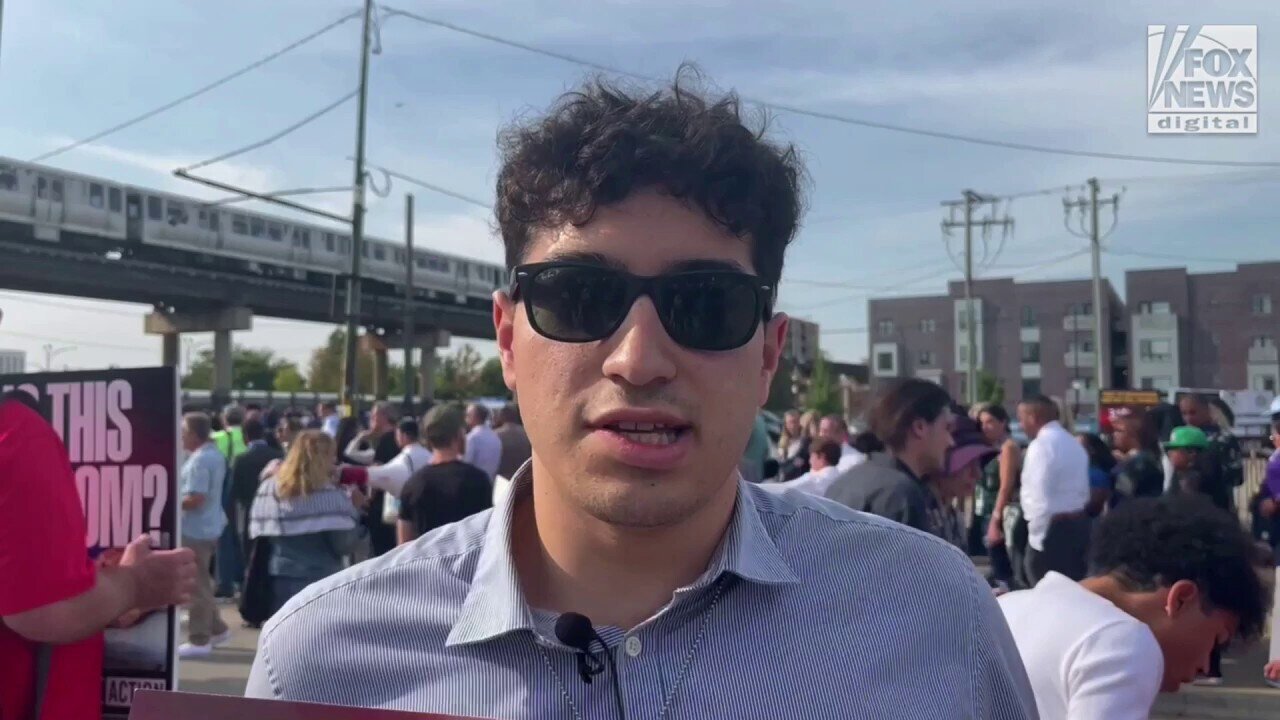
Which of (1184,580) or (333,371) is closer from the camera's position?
(1184,580)

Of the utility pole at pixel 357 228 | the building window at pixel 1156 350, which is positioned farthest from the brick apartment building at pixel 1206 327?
the utility pole at pixel 357 228

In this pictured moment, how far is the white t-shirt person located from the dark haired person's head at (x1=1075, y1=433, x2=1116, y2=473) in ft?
25.4

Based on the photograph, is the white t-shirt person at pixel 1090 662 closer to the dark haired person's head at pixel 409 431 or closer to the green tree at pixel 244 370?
the dark haired person's head at pixel 409 431

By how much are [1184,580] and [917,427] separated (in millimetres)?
2588

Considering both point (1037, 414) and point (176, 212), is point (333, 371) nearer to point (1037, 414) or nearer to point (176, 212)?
point (176, 212)

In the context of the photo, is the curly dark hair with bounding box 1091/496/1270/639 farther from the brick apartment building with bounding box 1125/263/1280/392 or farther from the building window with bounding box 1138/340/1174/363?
the building window with bounding box 1138/340/1174/363

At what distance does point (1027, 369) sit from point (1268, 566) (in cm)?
7933

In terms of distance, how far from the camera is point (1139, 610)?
3209mm

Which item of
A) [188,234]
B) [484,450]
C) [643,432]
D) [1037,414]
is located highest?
[188,234]

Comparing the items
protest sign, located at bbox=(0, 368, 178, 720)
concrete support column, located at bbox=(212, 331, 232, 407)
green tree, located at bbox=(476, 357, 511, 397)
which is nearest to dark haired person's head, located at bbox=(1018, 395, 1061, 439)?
protest sign, located at bbox=(0, 368, 178, 720)

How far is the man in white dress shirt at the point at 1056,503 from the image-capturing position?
27.7 ft

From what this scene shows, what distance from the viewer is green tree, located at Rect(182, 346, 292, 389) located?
93.2m

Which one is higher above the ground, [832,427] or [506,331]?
[506,331]

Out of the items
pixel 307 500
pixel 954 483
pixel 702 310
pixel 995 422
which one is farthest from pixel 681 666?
pixel 995 422
